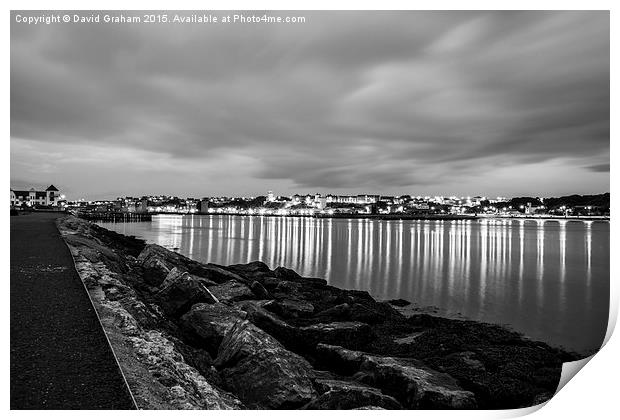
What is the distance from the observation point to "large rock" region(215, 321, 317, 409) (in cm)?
486

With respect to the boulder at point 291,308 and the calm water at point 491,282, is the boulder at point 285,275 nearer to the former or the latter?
the calm water at point 491,282

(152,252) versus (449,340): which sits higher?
(152,252)

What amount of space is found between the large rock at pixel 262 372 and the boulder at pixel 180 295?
2471mm

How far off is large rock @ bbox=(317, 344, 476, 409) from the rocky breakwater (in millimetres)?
16

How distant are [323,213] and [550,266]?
155264 mm

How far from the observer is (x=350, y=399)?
15.5ft

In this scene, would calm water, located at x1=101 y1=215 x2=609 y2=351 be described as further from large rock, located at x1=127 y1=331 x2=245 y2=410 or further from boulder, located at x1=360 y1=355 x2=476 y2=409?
large rock, located at x1=127 y1=331 x2=245 y2=410

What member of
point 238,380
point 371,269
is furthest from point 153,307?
point 371,269

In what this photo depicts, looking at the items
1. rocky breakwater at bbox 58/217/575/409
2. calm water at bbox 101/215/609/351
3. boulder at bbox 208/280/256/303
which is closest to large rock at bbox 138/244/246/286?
rocky breakwater at bbox 58/217/575/409

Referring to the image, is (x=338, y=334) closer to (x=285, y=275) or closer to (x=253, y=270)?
(x=285, y=275)

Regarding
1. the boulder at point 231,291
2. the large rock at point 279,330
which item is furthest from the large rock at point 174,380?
the boulder at point 231,291

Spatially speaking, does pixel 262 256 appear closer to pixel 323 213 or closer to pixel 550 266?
pixel 550 266
